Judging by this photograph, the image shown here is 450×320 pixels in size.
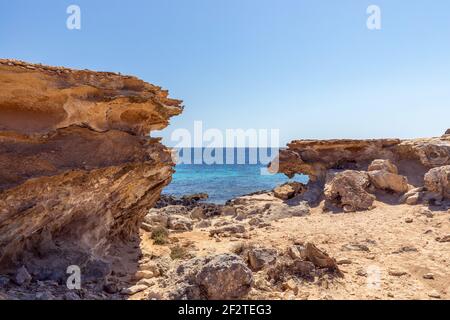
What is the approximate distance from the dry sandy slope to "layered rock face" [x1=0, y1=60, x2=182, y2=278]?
176 cm

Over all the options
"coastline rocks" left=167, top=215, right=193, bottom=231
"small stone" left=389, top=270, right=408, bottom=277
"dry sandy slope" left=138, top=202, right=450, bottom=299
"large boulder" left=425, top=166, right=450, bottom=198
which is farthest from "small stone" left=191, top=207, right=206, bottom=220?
"small stone" left=389, top=270, right=408, bottom=277

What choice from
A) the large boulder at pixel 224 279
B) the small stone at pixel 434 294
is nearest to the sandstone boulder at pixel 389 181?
the small stone at pixel 434 294

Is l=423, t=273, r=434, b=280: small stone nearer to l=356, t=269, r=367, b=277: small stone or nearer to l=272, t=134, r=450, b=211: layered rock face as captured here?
l=356, t=269, r=367, b=277: small stone

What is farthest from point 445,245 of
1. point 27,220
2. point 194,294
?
point 27,220

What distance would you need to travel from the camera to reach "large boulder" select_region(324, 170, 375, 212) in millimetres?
12242

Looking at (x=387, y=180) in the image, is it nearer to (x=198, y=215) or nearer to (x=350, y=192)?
(x=350, y=192)

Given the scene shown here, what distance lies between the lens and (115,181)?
696 centimetres

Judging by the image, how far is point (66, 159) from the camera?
6.06 meters

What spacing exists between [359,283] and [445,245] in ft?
10.7

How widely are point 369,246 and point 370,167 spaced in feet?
21.0

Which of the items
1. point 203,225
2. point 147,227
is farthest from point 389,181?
point 147,227

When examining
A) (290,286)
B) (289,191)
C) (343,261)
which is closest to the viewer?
(290,286)

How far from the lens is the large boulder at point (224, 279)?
16.8 ft

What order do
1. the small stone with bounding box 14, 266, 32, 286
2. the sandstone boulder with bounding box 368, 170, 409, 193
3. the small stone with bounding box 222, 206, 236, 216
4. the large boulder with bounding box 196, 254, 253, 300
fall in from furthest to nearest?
the small stone with bounding box 222, 206, 236, 216 < the sandstone boulder with bounding box 368, 170, 409, 193 < the large boulder with bounding box 196, 254, 253, 300 < the small stone with bounding box 14, 266, 32, 286
